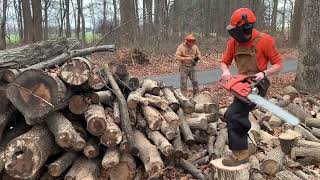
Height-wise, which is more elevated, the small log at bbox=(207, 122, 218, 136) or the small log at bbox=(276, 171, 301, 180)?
the small log at bbox=(207, 122, 218, 136)

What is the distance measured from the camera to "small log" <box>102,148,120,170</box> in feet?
18.9

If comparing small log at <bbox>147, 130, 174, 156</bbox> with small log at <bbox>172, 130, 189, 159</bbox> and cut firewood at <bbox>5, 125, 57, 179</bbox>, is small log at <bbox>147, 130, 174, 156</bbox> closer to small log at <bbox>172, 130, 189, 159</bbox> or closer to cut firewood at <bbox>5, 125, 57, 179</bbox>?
small log at <bbox>172, 130, 189, 159</bbox>

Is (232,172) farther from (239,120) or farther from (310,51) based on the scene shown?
(310,51)

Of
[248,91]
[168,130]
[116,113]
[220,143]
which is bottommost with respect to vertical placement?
[220,143]

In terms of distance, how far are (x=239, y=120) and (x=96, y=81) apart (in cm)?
236

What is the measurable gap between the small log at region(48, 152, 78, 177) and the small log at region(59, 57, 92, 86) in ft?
3.37

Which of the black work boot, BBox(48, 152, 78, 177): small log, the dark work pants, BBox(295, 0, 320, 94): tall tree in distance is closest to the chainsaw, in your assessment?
the dark work pants

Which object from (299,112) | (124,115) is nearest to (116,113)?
(124,115)

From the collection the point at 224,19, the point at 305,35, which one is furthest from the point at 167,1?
the point at 305,35

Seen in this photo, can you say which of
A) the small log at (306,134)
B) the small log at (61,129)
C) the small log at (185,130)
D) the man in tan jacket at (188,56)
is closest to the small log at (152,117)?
the small log at (185,130)

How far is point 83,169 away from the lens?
19.3 feet

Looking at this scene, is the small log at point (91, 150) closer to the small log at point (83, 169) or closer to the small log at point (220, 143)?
the small log at point (83, 169)

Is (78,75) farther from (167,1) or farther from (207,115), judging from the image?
(167,1)

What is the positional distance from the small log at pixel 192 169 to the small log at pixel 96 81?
5.49 ft
